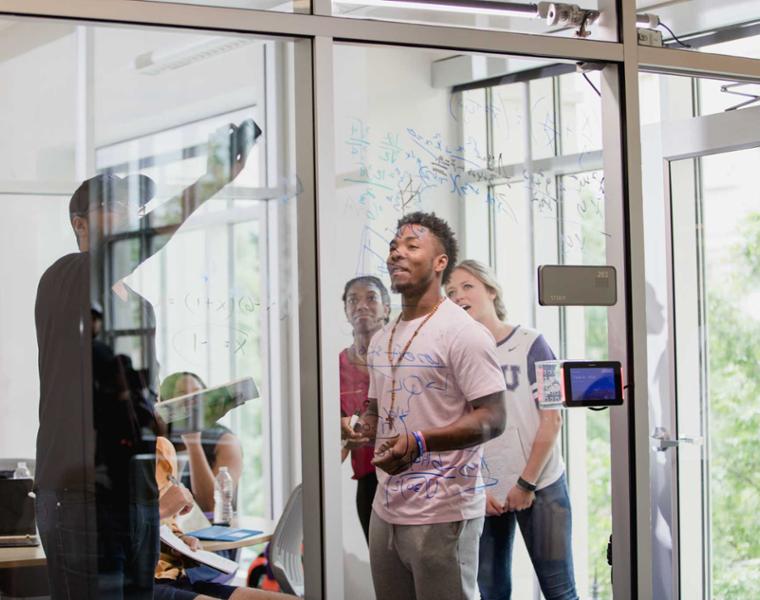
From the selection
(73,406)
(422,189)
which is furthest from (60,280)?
(422,189)

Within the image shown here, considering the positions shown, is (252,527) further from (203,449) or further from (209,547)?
(203,449)

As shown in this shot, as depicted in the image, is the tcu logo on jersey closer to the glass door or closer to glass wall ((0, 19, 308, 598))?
glass wall ((0, 19, 308, 598))

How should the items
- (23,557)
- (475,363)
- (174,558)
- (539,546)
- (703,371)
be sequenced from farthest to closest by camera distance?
(703,371), (539,546), (475,363), (174,558), (23,557)

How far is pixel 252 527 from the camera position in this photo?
237cm

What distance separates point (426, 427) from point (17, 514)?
0.96 m

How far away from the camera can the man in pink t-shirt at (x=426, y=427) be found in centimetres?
242

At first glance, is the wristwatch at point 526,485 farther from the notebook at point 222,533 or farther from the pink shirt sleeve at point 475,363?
the notebook at point 222,533

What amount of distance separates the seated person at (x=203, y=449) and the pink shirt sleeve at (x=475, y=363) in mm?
573

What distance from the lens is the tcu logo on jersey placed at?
256 cm

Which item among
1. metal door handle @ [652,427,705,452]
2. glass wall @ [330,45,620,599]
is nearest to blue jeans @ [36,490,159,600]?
glass wall @ [330,45,620,599]

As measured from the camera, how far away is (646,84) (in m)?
3.77

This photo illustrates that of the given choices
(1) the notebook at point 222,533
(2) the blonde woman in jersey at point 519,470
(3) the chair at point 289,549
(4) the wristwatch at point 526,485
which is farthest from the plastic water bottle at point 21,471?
(4) the wristwatch at point 526,485

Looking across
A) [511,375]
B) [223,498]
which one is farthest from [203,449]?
[511,375]

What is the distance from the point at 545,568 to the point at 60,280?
1.44m
